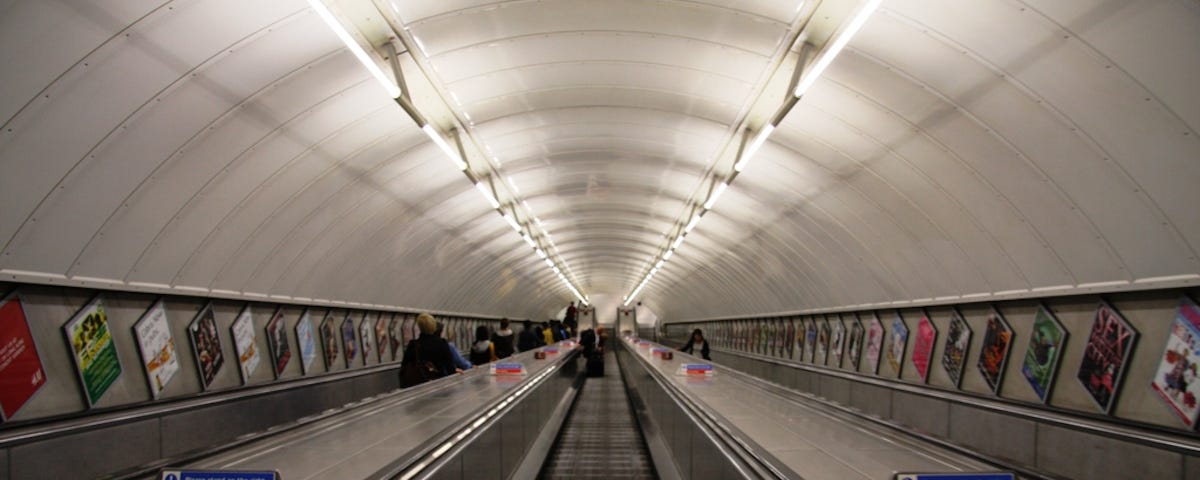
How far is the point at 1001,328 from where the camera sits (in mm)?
9086

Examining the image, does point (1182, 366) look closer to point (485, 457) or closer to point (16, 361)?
point (485, 457)

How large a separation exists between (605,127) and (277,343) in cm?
643

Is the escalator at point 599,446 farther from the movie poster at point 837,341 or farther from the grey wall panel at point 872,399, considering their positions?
the movie poster at point 837,341

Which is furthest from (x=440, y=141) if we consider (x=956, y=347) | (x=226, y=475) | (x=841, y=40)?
(x=956, y=347)

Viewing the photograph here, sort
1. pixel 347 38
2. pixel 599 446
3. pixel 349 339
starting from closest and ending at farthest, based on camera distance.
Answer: pixel 347 38, pixel 599 446, pixel 349 339

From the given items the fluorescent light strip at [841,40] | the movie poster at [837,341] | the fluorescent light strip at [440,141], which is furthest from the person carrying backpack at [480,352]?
the fluorescent light strip at [841,40]

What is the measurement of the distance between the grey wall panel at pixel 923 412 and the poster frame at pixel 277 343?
9.46m

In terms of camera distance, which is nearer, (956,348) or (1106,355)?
(1106,355)

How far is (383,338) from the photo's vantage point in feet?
58.3

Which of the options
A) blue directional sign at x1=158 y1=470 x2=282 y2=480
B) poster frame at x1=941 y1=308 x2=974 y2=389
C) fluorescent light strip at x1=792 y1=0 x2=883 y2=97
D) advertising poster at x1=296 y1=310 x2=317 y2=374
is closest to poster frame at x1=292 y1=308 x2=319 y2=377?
advertising poster at x1=296 y1=310 x2=317 y2=374

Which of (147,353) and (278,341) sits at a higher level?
(278,341)

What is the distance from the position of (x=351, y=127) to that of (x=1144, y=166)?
8.28 meters

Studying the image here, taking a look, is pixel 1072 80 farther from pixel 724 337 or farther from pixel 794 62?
pixel 724 337

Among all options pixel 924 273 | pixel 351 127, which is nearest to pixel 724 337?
pixel 924 273
